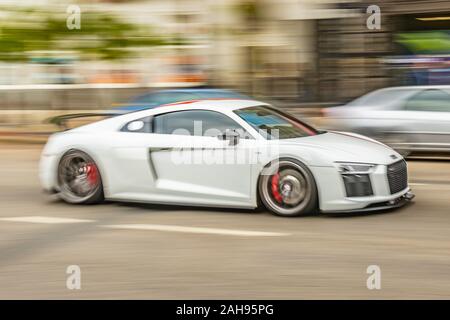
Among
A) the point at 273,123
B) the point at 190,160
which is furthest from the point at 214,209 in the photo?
the point at 273,123

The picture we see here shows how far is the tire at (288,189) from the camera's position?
25.8 feet

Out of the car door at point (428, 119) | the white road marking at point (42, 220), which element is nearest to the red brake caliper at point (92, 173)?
the white road marking at point (42, 220)

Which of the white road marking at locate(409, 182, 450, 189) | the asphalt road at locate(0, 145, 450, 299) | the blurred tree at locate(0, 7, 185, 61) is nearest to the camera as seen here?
the asphalt road at locate(0, 145, 450, 299)

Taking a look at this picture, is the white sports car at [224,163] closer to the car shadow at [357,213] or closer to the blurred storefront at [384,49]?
the car shadow at [357,213]

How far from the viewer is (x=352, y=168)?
779 centimetres

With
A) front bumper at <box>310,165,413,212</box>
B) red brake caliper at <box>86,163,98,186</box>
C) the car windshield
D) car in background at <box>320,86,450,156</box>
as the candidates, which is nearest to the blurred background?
car in background at <box>320,86,450,156</box>

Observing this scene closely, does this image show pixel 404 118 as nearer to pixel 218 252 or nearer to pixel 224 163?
pixel 224 163

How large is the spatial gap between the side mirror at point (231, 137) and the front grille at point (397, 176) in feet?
5.11

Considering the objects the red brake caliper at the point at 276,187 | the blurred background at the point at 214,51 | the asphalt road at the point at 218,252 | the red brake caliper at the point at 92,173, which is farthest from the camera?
the blurred background at the point at 214,51

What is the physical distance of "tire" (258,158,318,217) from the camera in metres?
7.88

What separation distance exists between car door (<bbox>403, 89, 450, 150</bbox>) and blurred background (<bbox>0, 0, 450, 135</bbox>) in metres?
8.08

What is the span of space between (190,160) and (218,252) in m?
1.81

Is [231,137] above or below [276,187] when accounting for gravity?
above

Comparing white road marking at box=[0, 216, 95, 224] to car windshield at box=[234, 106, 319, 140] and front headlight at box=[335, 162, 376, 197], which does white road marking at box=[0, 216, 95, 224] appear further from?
front headlight at box=[335, 162, 376, 197]
